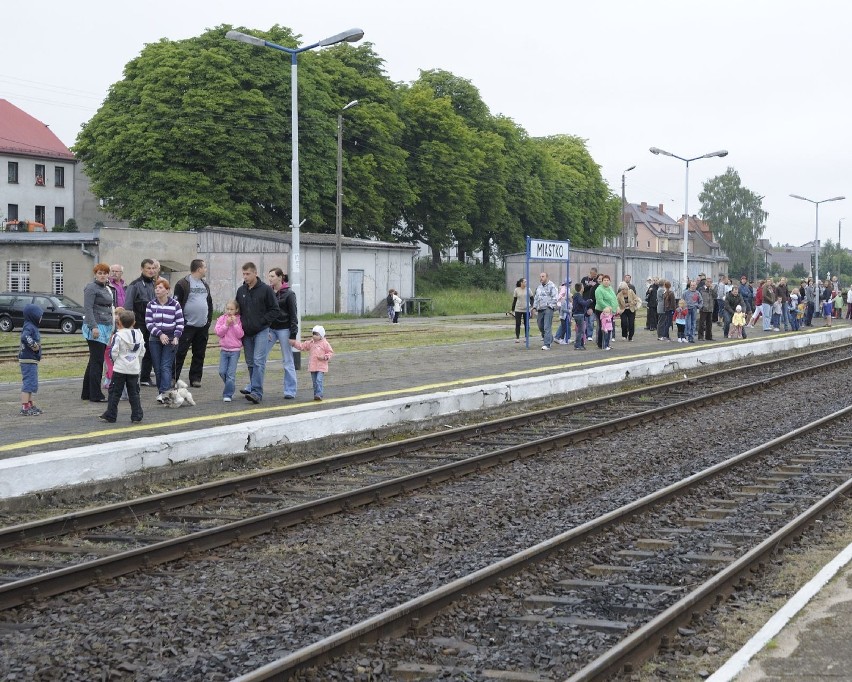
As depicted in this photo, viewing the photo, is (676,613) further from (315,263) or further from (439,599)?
(315,263)

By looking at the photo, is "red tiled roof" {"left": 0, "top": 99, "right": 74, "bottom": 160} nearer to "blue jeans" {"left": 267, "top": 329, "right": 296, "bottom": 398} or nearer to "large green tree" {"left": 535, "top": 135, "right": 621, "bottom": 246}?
"large green tree" {"left": 535, "top": 135, "right": 621, "bottom": 246}

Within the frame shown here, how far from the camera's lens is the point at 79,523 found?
A: 866 centimetres

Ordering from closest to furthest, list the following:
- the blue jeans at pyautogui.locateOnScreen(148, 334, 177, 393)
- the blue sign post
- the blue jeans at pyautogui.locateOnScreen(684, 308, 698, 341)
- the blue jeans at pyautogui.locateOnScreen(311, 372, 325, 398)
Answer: the blue jeans at pyautogui.locateOnScreen(148, 334, 177, 393)
the blue jeans at pyautogui.locateOnScreen(311, 372, 325, 398)
the blue sign post
the blue jeans at pyautogui.locateOnScreen(684, 308, 698, 341)

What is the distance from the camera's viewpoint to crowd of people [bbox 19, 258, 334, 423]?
1391 cm

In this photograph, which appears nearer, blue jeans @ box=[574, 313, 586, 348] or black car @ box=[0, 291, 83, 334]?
blue jeans @ box=[574, 313, 586, 348]

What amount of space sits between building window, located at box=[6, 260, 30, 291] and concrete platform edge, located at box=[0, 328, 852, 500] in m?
30.2

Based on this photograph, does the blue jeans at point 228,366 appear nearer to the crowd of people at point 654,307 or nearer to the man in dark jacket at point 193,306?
the man in dark jacket at point 193,306

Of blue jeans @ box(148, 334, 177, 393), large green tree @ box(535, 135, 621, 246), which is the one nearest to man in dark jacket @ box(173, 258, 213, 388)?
blue jeans @ box(148, 334, 177, 393)

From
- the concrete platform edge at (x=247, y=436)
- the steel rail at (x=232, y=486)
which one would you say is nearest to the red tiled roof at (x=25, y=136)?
the concrete platform edge at (x=247, y=436)

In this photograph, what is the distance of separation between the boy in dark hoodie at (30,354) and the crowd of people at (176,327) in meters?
0.01

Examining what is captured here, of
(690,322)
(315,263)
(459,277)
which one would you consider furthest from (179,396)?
(459,277)

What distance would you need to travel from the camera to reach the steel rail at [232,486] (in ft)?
27.6

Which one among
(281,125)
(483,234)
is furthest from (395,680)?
(483,234)

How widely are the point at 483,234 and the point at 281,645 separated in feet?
237
